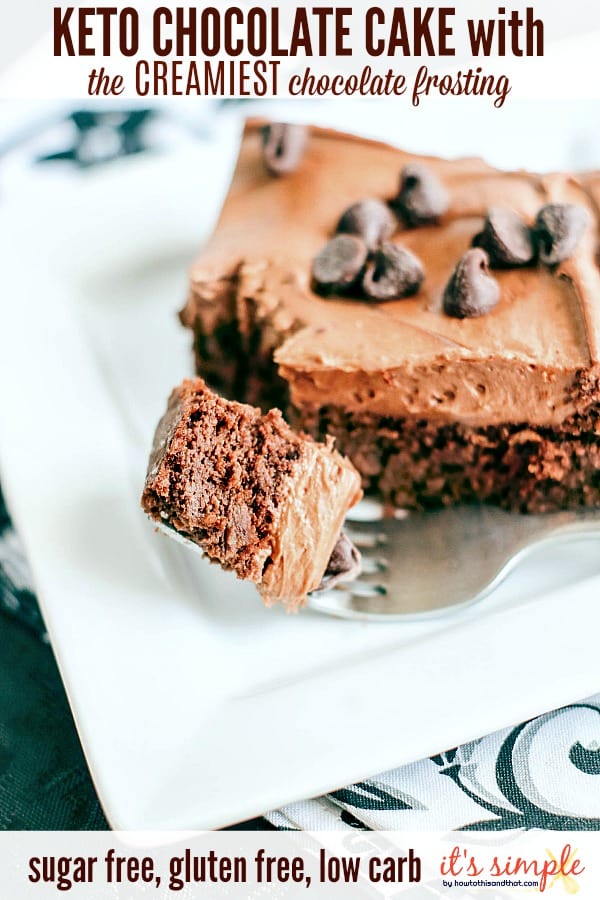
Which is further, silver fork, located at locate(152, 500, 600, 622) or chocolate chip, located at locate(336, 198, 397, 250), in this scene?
chocolate chip, located at locate(336, 198, 397, 250)

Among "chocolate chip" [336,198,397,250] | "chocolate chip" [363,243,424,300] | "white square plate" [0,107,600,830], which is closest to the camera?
"white square plate" [0,107,600,830]

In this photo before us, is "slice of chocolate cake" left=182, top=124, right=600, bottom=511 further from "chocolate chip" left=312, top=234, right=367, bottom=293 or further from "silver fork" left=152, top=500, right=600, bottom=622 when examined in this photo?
"silver fork" left=152, top=500, right=600, bottom=622

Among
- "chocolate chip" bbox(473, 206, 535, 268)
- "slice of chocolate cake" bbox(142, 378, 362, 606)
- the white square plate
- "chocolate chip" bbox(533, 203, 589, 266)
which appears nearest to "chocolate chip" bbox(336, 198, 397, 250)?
"chocolate chip" bbox(473, 206, 535, 268)

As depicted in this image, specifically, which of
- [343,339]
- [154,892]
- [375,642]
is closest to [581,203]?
[343,339]

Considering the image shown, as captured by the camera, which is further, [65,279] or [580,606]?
[65,279]

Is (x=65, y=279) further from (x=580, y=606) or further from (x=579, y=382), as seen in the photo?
(x=580, y=606)

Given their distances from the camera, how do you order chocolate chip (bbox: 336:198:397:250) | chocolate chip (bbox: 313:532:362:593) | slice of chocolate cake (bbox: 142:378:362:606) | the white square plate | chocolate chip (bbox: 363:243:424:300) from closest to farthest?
the white square plate
slice of chocolate cake (bbox: 142:378:362:606)
chocolate chip (bbox: 313:532:362:593)
chocolate chip (bbox: 363:243:424:300)
chocolate chip (bbox: 336:198:397:250)
